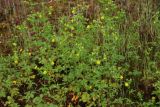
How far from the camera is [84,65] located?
431cm

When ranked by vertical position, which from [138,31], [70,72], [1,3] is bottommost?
[70,72]

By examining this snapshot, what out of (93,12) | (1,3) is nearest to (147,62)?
(93,12)

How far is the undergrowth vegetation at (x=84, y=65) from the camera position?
4180 millimetres

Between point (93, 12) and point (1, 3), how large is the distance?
1.68 m

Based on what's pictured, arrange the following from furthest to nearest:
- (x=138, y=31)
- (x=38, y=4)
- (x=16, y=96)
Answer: (x=38, y=4) → (x=138, y=31) → (x=16, y=96)

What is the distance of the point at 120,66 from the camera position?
4.50 meters

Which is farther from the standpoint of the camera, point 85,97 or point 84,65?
point 84,65

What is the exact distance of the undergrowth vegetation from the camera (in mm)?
4180

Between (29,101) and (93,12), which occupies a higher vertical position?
(93,12)

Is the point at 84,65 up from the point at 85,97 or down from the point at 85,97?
up

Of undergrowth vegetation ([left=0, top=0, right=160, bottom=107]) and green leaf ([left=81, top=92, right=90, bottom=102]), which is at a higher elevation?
undergrowth vegetation ([left=0, top=0, right=160, bottom=107])

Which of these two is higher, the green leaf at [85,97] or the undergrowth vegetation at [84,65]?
the undergrowth vegetation at [84,65]

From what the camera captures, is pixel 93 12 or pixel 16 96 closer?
pixel 16 96

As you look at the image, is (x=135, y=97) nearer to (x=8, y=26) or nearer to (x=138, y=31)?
(x=138, y=31)
